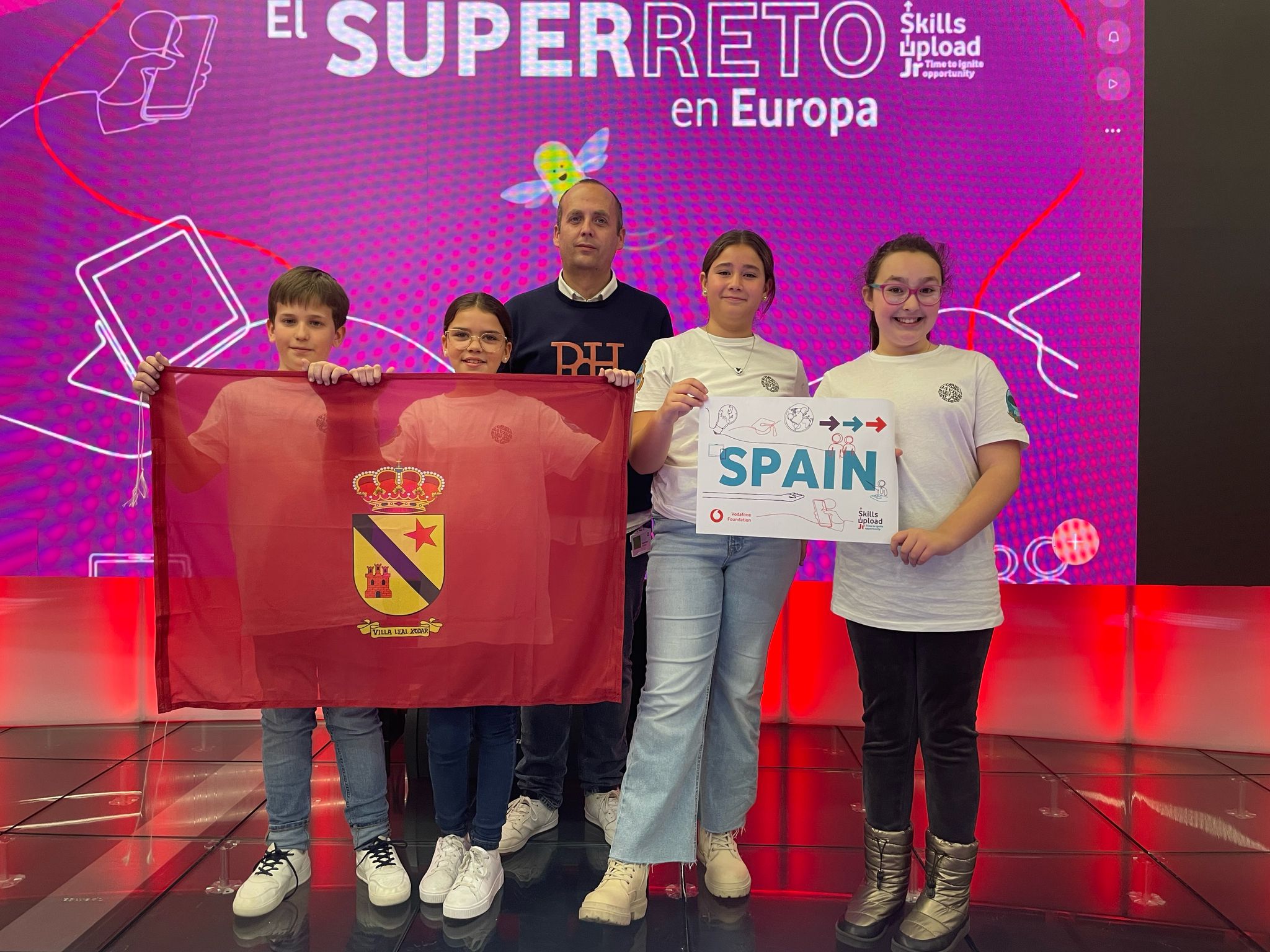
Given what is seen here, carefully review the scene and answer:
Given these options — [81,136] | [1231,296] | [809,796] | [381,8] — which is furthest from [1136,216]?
[81,136]

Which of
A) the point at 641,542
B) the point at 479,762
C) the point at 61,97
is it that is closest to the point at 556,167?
the point at 641,542

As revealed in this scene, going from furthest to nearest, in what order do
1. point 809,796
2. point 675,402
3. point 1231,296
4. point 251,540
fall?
1. point 1231,296
2. point 809,796
3. point 251,540
4. point 675,402

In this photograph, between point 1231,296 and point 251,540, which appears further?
point 1231,296

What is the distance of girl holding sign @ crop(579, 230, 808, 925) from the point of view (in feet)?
6.82

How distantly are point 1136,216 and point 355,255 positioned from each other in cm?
313

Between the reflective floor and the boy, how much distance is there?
0.10 m

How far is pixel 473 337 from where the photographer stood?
227 cm

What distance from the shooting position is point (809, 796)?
9.70ft

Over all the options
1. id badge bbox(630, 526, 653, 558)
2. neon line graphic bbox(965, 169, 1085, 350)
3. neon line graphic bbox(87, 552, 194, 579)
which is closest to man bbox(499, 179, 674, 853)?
id badge bbox(630, 526, 653, 558)

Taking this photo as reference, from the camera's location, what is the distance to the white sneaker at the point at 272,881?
2.11 meters

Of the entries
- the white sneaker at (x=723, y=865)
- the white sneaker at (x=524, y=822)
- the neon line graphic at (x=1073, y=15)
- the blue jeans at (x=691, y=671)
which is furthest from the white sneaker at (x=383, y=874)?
the neon line graphic at (x=1073, y=15)

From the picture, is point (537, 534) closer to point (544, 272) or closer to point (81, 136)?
point (544, 272)

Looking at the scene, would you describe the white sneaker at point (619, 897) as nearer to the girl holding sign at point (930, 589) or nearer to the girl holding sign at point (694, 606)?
the girl holding sign at point (694, 606)

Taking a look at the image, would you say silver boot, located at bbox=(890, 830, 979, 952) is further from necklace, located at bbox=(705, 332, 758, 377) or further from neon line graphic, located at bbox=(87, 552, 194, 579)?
neon line graphic, located at bbox=(87, 552, 194, 579)
